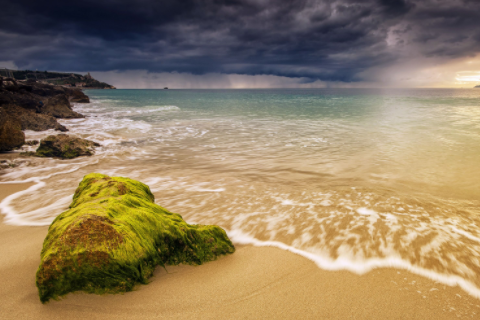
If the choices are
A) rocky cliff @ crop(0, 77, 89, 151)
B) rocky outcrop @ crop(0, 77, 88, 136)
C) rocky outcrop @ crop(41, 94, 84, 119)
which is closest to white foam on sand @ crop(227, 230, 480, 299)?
rocky cliff @ crop(0, 77, 89, 151)

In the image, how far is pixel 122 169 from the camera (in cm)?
692

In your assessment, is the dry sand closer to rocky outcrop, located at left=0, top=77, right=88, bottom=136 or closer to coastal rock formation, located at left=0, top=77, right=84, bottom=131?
rocky outcrop, located at left=0, top=77, right=88, bottom=136

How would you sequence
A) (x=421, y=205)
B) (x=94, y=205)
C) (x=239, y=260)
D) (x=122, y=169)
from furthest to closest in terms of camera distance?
1. (x=122, y=169)
2. (x=421, y=205)
3. (x=239, y=260)
4. (x=94, y=205)

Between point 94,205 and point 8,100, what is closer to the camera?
point 94,205

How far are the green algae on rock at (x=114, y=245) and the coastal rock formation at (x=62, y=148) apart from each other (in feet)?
19.0

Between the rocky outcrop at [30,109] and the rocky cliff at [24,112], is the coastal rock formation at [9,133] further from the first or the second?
the rocky outcrop at [30,109]

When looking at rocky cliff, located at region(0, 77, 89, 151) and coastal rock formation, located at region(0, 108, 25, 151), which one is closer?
coastal rock formation, located at region(0, 108, 25, 151)

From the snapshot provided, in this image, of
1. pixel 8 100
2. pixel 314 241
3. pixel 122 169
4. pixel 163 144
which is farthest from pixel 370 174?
pixel 8 100

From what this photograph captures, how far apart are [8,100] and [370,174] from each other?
16.0 metres

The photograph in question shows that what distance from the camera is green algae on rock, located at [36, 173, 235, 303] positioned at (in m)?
1.95

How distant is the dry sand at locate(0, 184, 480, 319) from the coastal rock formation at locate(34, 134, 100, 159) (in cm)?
565

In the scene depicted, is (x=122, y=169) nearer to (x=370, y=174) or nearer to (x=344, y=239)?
(x=344, y=239)

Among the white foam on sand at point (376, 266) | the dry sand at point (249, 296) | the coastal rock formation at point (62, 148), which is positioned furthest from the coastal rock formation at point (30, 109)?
the white foam on sand at point (376, 266)

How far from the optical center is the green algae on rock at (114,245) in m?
1.95
